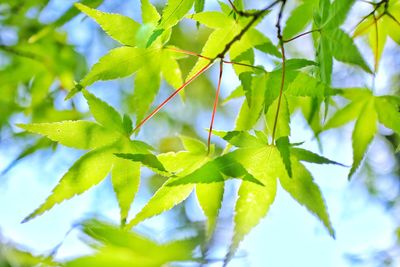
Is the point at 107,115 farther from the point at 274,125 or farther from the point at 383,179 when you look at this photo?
the point at 383,179

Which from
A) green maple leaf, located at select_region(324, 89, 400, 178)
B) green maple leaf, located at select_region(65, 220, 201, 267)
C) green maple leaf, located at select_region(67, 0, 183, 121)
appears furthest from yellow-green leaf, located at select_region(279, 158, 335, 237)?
green maple leaf, located at select_region(65, 220, 201, 267)

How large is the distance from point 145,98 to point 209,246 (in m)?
0.26

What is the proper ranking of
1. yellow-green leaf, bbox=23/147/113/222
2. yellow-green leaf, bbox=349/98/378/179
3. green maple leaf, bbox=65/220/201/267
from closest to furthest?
green maple leaf, bbox=65/220/201/267 → yellow-green leaf, bbox=23/147/113/222 → yellow-green leaf, bbox=349/98/378/179

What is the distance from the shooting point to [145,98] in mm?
687

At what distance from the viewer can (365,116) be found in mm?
767

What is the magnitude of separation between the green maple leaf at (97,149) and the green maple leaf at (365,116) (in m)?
0.28

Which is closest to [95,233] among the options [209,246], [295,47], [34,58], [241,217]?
[209,246]

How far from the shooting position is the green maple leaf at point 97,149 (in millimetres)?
622

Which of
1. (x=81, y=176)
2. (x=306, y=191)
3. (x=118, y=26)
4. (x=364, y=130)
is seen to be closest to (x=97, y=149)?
(x=81, y=176)

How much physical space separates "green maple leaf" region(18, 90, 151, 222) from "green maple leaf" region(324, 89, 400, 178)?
0.28 metres

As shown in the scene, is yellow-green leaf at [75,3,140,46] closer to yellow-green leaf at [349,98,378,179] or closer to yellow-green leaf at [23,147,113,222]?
yellow-green leaf at [23,147,113,222]

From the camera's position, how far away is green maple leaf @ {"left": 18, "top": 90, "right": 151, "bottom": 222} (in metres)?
0.62

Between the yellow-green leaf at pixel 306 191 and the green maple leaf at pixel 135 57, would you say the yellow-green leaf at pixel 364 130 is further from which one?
the green maple leaf at pixel 135 57

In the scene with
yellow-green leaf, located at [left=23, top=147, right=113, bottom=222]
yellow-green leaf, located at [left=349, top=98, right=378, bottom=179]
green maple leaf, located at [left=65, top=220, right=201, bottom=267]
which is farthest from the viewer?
yellow-green leaf, located at [left=349, top=98, right=378, bottom=179]
